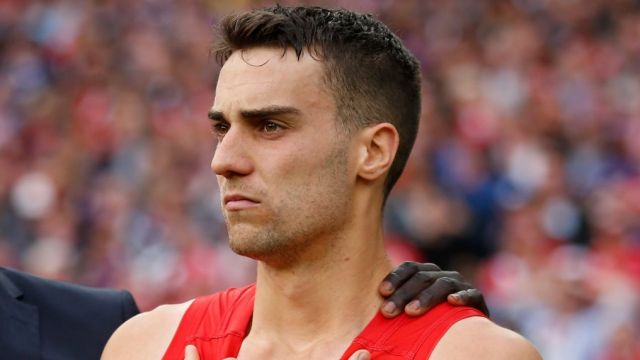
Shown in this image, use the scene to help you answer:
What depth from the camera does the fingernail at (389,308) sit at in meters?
3.52

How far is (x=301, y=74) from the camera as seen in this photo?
346 centimetres

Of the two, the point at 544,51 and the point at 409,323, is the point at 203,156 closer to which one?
the point at 544,51

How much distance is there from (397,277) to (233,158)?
1.83ft

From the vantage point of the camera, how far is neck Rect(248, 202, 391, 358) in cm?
354

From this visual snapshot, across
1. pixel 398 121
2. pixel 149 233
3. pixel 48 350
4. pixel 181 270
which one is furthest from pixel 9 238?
pixel 398 121

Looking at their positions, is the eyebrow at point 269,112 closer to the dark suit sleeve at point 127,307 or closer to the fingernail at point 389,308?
the fingernail at point 389,308

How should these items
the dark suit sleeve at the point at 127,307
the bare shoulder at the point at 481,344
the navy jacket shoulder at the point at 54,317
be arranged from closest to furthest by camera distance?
the bare shoulder at the point at 481,344, the navy jacket shoulder at the point at 54,317, the dark suit sleeve at the point at 127,307

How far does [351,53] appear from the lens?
3564mm

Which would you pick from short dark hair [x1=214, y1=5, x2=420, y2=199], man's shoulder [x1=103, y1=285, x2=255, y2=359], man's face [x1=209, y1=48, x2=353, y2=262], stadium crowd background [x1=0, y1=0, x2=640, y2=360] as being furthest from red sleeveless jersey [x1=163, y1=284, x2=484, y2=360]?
stadium crowd background [x1=0, y1=0, x2=640, y2=360]

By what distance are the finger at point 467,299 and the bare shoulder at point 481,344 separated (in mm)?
119

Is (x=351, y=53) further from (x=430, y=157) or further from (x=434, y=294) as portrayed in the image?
(x=430, y=157)

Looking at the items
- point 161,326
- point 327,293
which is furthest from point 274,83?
point 161,326

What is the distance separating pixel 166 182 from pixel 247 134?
23.1ft

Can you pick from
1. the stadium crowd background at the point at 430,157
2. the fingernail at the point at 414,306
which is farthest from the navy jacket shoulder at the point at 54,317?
the stadium crowd background at the point at 430,157
